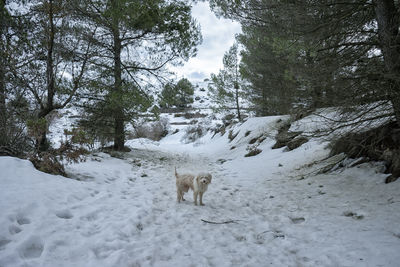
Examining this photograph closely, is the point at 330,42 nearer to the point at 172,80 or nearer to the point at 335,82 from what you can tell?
the point at 335,82

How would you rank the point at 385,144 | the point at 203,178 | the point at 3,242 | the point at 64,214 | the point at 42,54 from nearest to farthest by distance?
the point at 3,242 → the point at 64,214 → the point at 203,178 → the point at 385,144 → the point at 42,54

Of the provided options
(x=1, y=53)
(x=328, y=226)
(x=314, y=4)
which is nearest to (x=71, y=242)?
→ (x=328, y=226)

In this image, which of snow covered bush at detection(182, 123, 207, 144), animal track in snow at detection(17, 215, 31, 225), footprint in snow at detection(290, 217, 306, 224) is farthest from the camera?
snow covered bush at detection(182, 123, 207, 144)

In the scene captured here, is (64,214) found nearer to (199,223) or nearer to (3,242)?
(3,242)

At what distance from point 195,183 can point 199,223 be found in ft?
3.27

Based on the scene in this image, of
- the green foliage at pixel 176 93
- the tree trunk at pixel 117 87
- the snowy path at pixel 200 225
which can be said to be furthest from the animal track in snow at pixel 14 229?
the green foliage at pixel 176 93

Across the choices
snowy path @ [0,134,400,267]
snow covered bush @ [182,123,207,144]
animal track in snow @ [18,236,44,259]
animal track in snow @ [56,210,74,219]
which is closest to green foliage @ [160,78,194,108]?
snowy path @ [0,134,400,267]

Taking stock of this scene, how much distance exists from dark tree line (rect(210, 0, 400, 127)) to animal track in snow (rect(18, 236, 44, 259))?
4942 mm

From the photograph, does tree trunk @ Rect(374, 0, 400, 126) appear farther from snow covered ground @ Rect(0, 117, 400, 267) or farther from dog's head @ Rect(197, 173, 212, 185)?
dog's head @ Rect(197, 173, 212, 185)

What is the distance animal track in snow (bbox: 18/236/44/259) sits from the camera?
207 centimetres

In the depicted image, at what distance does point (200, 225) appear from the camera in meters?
3.18

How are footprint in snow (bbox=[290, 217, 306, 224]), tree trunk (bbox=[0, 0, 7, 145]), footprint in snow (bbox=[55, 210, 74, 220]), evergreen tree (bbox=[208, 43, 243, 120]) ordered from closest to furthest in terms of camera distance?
footprint in snow (bbox=[55, 210, 74, 220]), footprint in snow (bbox=[290, 217, 306, 224]), tree trunk (bbox=[0, 0, 7, 145]), evergreen tree (bbox=[208, 43, 243, 120])

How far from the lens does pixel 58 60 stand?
17.4 feet

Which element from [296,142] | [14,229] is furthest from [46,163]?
[296,142]
